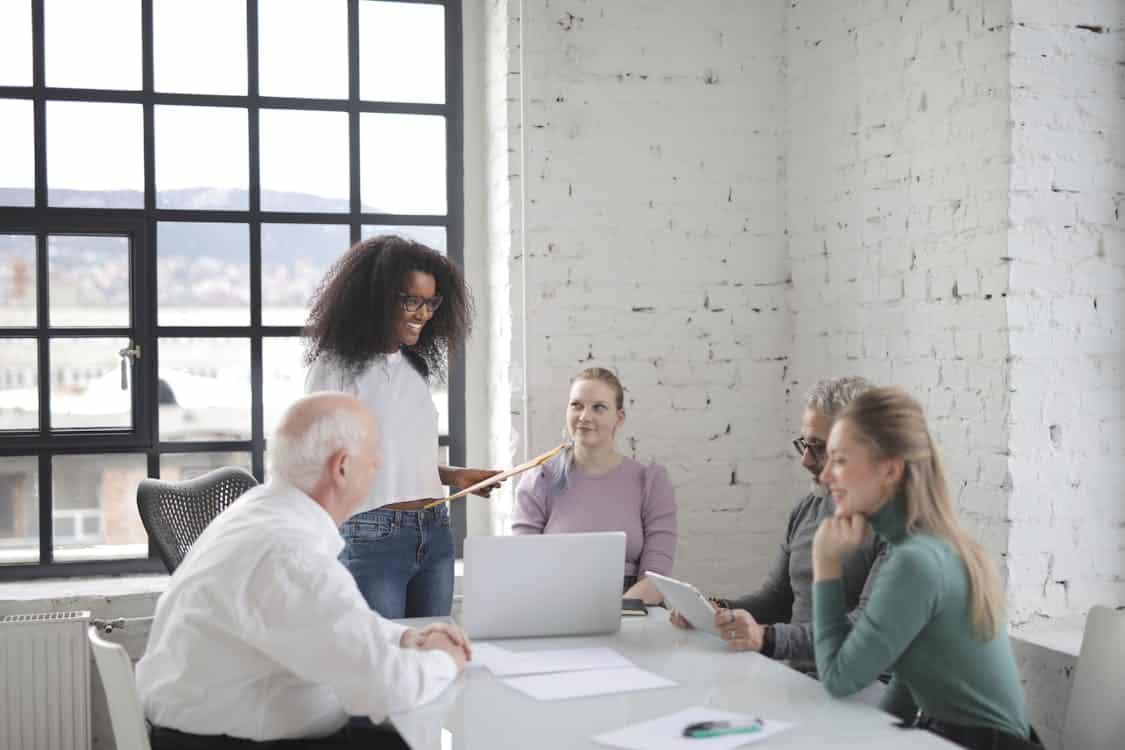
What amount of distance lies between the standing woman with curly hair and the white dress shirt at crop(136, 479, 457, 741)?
0.94 metres

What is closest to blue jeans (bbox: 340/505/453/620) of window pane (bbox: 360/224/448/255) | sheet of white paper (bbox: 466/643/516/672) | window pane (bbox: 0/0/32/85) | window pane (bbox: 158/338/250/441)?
sheet of white paper (bbox: 466/643/516/672)

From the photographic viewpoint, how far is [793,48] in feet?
14.5

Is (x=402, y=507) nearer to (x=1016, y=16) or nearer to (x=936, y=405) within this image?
(x=936, y=405)

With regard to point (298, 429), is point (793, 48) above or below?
above

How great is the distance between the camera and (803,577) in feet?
10.4

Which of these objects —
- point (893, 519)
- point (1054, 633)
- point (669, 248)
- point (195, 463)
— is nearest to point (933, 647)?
point (893, 519)

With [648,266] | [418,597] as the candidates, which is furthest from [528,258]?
[418,597]

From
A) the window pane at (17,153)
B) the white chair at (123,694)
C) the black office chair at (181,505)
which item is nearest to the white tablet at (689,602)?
the white chair at (123,694)

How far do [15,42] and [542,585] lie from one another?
9.04ft

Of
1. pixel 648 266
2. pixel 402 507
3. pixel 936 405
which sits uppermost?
pixel 648 266

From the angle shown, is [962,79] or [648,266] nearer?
[962,79]

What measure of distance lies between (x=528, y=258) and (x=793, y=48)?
1211 millimetres

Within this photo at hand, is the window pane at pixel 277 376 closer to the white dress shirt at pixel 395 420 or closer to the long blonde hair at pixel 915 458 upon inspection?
the white dress shirt at pixel 395 420

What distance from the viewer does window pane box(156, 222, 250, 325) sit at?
170 inches
